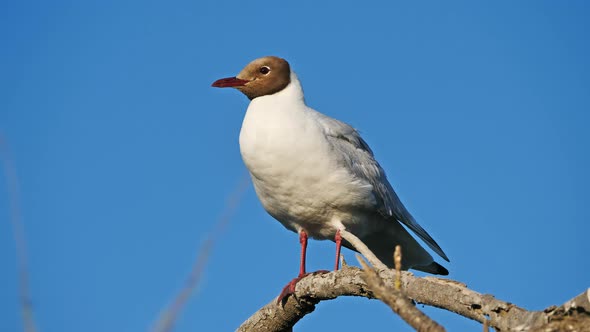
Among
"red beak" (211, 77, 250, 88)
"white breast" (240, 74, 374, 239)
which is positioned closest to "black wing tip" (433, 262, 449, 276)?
"white breast" (240, 74, 374, 239)

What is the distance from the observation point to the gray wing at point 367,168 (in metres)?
7.23

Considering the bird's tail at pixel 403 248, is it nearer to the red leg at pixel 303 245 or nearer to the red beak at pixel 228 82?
the red leg at pixel 303 245

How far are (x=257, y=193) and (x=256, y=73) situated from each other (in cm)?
114

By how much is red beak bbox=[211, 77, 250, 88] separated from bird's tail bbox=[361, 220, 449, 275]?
192 centimetres

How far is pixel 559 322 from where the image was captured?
2848 mm

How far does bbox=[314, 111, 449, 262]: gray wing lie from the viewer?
723 cm

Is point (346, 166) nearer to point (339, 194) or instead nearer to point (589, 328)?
point (339, 194)

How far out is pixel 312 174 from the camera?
6.77 m

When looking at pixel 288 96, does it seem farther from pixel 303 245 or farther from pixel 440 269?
pixel 440 269

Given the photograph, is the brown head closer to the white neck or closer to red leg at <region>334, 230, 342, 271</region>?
the white neck

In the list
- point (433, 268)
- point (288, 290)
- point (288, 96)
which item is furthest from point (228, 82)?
point (433, 268)

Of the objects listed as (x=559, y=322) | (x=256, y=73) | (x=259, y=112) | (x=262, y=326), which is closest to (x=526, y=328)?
(x=559, y=322)

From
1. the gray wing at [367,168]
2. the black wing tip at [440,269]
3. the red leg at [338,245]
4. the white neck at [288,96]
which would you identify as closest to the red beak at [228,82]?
the white neck at [288,96]

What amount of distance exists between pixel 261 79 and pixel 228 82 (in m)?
0.31
